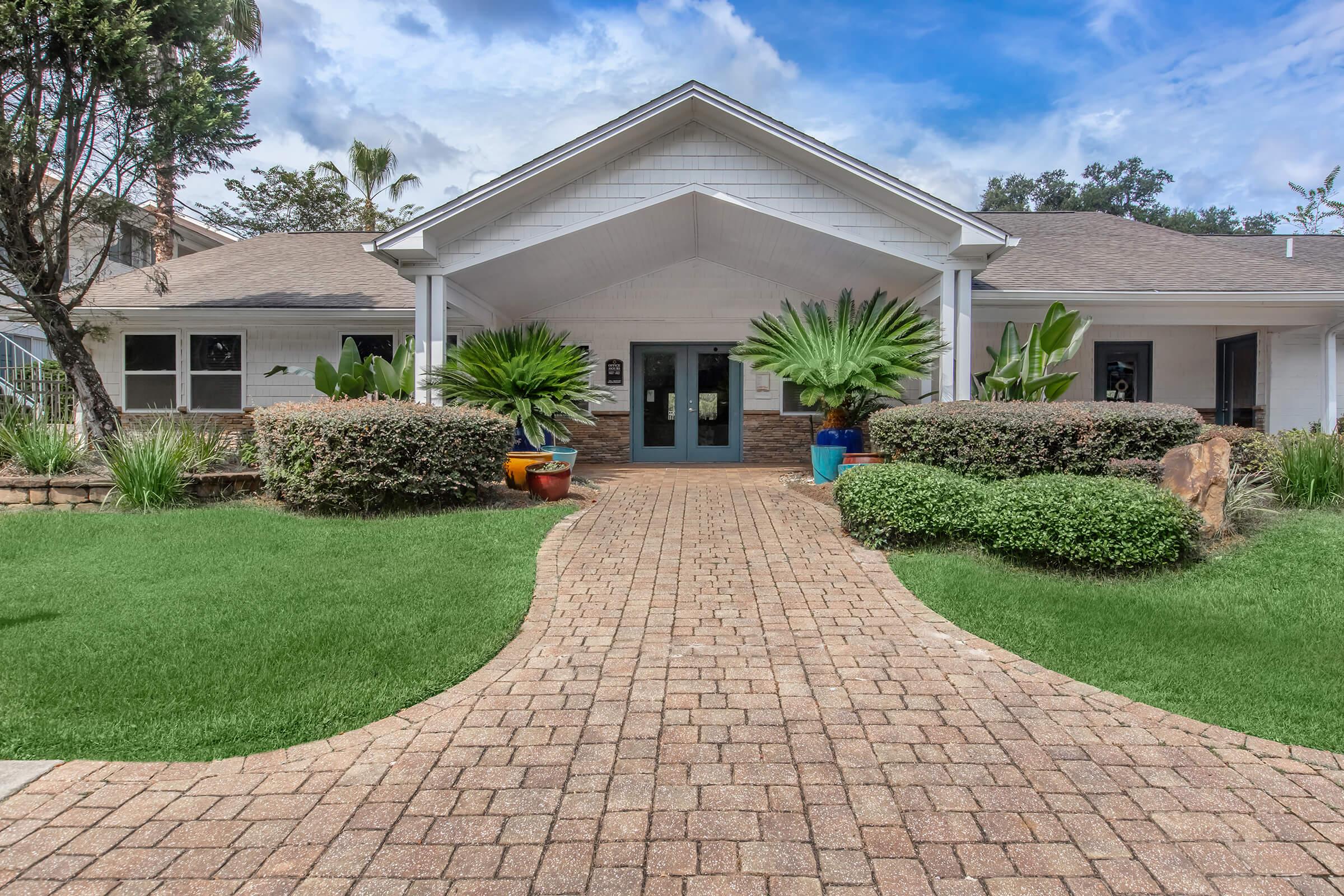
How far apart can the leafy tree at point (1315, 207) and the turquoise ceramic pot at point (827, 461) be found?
3133cm

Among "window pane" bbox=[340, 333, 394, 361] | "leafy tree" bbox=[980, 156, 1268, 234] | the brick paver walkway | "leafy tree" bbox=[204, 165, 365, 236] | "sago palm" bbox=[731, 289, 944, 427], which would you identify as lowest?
the brick paver walkway

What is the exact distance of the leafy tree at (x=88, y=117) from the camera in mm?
9008

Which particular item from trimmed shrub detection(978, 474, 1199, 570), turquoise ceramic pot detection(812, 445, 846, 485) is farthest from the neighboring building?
trimmed shrub detection(978, 474, 1199, 570)

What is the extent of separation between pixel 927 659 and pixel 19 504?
9.36 m

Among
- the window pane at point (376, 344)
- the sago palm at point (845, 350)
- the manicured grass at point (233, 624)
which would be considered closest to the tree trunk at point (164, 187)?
the window pane at point (376, 344)

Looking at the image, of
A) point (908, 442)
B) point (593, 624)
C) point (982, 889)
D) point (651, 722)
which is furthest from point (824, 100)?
point (982, 889)

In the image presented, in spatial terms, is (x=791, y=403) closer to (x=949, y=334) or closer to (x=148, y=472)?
(x=949, y=334)

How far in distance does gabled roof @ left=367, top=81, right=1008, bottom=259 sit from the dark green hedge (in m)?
4.02

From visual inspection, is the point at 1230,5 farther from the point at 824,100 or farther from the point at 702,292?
the point at 702,292

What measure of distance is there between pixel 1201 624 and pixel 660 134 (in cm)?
812

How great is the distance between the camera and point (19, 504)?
8.36 m

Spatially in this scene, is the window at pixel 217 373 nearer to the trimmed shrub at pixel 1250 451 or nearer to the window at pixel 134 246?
the window at pixel 134 246

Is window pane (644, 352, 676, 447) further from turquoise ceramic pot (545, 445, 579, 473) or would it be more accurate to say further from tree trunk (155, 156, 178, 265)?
tree trunk (155, 156, 178, 265)

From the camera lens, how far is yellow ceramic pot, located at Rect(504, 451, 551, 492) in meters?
9.52
